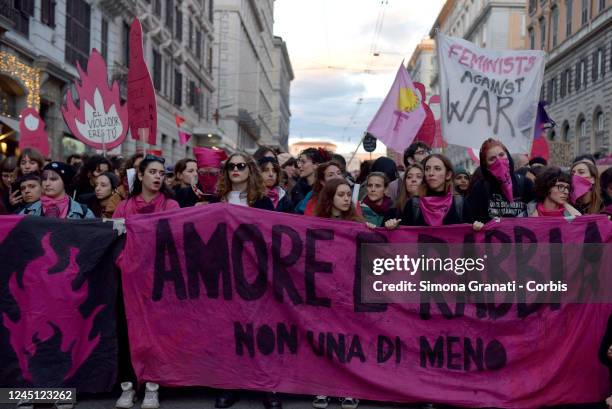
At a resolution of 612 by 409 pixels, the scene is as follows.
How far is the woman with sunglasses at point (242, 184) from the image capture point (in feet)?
17.3

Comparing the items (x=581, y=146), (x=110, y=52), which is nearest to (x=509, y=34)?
(x=581, y=146)

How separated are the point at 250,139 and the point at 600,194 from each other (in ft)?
201

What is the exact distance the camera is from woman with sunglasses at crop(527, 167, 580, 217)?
526 cm

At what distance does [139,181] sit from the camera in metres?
5.38

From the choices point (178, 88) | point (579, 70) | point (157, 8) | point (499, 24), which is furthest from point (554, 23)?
point (157, 8)

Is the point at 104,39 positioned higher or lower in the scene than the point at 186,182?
higher

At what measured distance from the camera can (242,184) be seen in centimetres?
534

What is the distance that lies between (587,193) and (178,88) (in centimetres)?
3024

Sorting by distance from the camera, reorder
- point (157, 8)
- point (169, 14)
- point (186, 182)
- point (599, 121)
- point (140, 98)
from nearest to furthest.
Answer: point (186, 182), point (140, 98), point (157, 8), point (169, 14), point (599, 121)

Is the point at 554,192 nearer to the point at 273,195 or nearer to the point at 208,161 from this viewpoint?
the point at 273,195

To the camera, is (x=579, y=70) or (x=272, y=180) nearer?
(x=272, y=180)

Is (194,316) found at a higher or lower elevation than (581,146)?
lower

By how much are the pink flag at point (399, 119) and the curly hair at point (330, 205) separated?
3046mm

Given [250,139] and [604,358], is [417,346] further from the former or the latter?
[250,139]
